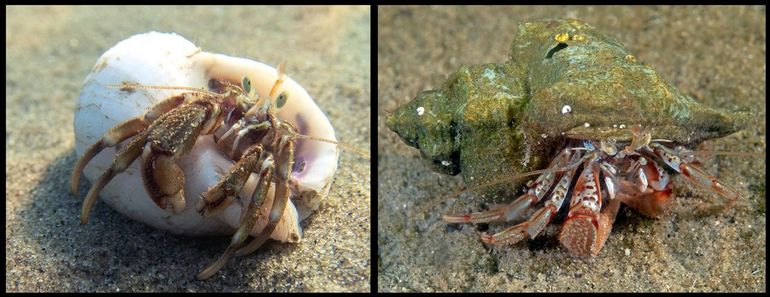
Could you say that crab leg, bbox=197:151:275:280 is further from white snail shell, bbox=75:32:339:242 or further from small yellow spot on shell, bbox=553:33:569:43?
small yellow spot on shell, bbox=553:33:569:43

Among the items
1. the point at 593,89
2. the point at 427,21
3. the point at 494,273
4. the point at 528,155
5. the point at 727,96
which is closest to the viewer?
the point at 593,89

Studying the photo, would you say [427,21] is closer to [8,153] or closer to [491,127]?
[491,127]

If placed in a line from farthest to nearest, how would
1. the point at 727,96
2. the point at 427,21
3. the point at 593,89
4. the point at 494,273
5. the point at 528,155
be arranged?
the point at 427,21 < the point at 727,96 < the point at 494,273 < the point at 528,155 < the point at 593,89

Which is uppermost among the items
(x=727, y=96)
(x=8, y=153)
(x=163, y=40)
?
(x=163, y=40)

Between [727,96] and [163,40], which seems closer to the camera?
[163,40]

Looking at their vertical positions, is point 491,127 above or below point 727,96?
above

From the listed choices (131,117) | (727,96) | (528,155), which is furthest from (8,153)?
(727,96)

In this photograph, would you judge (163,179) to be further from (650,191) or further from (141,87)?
(650,191)

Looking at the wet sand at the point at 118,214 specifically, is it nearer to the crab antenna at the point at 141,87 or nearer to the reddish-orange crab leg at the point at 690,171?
the crab antenna at the point at 141,87
